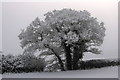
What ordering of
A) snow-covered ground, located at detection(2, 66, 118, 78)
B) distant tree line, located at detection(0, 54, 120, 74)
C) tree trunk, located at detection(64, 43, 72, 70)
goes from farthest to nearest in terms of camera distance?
tree trunk, located at detection(64, 43, 72, 70) → distant tree line, located at detection(0, 54, 120, 74) → snow-covered ground, located at detection(2, 66, 118, 78)

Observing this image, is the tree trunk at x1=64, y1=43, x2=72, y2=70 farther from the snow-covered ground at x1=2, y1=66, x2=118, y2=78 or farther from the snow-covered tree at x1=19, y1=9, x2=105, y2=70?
the snow-covered ground at x1=2, y1=66, x2=118, y2=78

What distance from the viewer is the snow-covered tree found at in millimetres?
7844

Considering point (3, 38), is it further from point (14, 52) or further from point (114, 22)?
point (114, 22)

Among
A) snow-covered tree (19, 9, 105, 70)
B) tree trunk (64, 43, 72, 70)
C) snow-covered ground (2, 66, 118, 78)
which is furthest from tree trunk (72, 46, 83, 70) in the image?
snow-covered ground (2, 66, 118, 78)

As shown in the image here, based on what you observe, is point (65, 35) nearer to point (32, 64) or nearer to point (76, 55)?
point (76, 55)

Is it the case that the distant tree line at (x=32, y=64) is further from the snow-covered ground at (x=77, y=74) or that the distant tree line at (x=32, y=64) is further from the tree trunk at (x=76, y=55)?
the snow-covered ground at (x=77, y=74)

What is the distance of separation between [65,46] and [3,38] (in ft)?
5.76

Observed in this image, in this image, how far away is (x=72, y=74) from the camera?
23.6ft

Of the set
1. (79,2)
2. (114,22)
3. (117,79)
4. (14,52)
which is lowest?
(117,79)

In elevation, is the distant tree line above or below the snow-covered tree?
below

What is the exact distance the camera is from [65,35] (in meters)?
7.75

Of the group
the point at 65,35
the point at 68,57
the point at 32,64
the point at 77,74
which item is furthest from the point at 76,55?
the point at 32,64

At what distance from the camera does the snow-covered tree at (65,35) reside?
25.7 feet

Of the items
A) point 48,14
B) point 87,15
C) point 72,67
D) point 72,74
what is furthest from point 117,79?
point 48,14
